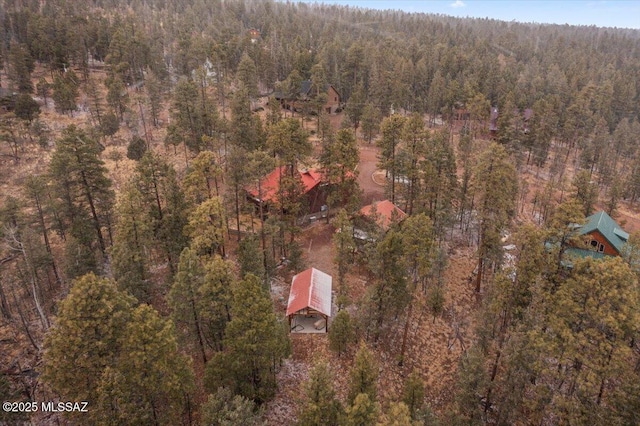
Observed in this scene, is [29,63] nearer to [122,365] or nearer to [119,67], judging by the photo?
[119,67]

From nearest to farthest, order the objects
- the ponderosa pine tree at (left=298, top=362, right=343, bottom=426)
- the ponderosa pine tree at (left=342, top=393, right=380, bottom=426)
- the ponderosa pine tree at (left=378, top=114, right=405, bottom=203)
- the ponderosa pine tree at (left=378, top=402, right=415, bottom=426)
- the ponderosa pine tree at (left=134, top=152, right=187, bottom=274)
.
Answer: the ponderosa pine tree at (left=378, top=402, right=415, bottom=426)
the ponderosa pine tree at (left=342, top=393, right=380, bottom=426)
the ponderosa pine tree at (left=298, top=362, right=343, bottom=426)
the ponderosa pine tree at (left=134, top=152, right=187, bottom=274)
the ponderosa pine tree at (left=378, top=114, right=405, bottom=203)

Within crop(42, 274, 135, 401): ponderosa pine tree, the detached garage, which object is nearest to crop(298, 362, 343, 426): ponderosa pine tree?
crop(42, 274, 135, 401): ponderosa pine tree

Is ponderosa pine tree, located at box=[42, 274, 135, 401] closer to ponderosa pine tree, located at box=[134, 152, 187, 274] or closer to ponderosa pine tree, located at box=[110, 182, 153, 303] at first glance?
ponderosa pine tree, located at box=[110, 182, 153, 303]

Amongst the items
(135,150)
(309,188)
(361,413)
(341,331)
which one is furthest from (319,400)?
(135,150)

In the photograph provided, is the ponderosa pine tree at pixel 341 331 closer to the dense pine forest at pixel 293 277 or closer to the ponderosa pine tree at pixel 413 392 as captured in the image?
the dense pine forest at pixel 293 277

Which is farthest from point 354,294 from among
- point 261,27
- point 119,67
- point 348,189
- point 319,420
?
point 261,27

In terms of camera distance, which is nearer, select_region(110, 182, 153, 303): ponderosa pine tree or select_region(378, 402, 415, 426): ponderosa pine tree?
select_region(378, 402, 415, 426): ponderosa pine tree

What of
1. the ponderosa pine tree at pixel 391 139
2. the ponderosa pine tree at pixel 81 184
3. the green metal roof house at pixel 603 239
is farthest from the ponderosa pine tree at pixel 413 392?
the ponderosa pine tree at pixel 81 184

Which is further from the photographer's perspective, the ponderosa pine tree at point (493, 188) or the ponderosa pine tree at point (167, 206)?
the ponderosa pine tree at point (493, 188)
